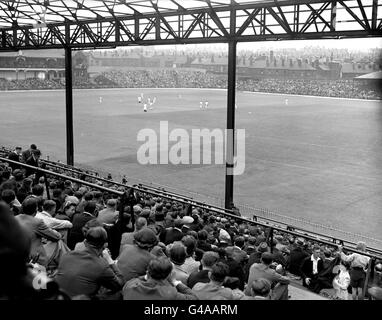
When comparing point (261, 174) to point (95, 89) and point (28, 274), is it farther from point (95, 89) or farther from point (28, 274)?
point (95, 89)

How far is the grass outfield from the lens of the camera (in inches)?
802

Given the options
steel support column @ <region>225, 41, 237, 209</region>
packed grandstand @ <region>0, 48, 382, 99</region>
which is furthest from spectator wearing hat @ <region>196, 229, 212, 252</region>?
packed grandstand @ <region>0, 48, 382, 99</region>

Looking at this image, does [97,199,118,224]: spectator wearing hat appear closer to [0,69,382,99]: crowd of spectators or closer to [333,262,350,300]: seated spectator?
[333,262,350,300]: seated spectator

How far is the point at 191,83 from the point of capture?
13625 centimetres

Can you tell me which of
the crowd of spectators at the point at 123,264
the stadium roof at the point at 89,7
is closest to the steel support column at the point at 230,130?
the stadium roof at the point at 89,7

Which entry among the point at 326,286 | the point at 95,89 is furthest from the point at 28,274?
the point at 95,89

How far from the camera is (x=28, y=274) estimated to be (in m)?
1.82

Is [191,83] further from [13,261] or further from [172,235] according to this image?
[13,261]

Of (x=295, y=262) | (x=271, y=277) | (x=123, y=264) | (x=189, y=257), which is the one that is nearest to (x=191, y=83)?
(x=295, y=262)

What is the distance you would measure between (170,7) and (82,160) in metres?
12.7

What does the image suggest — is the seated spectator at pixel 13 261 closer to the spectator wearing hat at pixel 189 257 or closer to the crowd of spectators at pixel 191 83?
the spectator wearing hat at pixel 189 257

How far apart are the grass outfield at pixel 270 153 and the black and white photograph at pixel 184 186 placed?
0.50ft

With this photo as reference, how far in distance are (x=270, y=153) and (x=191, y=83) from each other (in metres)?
106

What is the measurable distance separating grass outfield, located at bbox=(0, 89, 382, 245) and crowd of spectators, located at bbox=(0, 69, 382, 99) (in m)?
33.8
